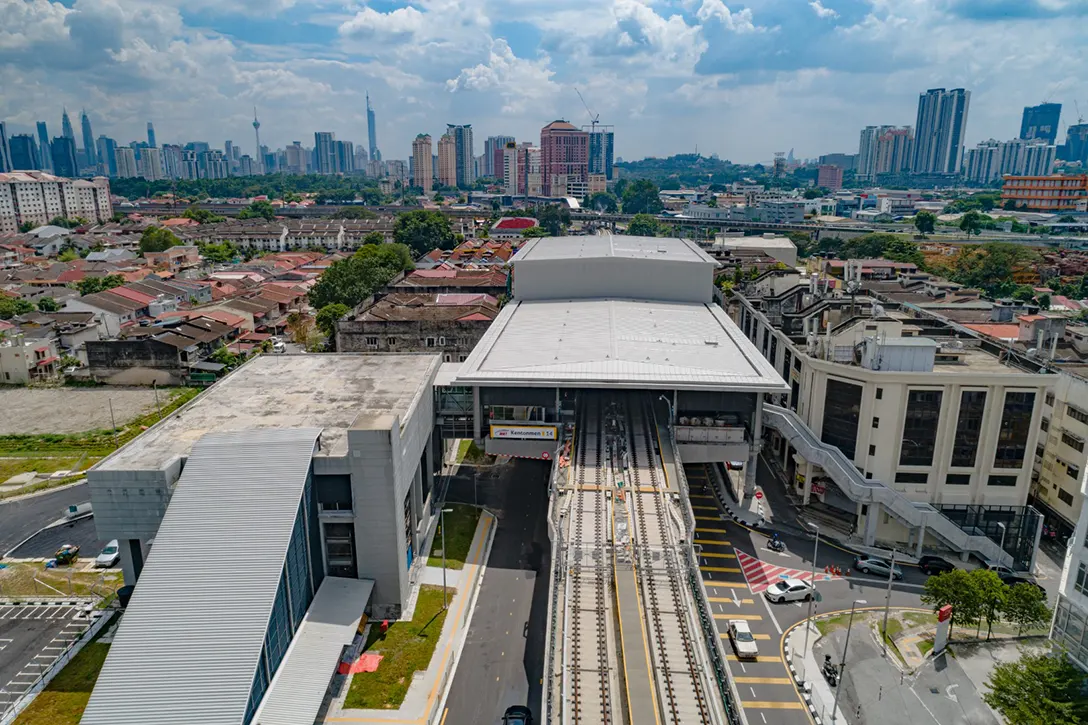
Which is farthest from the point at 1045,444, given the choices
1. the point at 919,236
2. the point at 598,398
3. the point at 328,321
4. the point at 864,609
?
the point at 919,236

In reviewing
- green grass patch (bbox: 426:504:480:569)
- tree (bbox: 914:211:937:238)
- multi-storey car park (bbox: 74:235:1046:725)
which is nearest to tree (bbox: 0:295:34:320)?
multi-storey car park (bbox: 74:235:1046:725)

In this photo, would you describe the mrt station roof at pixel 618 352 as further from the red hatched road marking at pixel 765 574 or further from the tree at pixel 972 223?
the tree at pixel 972 223

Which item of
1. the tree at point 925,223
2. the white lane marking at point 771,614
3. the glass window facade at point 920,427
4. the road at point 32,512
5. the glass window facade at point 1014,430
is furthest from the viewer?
the tree at point 925,223

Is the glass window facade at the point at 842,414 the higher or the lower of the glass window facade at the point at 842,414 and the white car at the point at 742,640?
the higher

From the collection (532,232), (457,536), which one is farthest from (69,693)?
(532,232)

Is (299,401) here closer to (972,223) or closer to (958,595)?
(958,595)

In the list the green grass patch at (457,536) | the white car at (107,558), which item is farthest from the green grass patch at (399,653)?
the white car at (107,558)

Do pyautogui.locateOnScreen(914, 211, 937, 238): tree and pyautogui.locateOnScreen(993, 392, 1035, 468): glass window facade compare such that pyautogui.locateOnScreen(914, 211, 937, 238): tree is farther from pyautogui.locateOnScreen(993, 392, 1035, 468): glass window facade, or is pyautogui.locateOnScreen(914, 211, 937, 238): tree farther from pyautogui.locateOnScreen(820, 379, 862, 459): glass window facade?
pyautogui.locateOnScreen(820, 379, 862, 459): glass window facade
